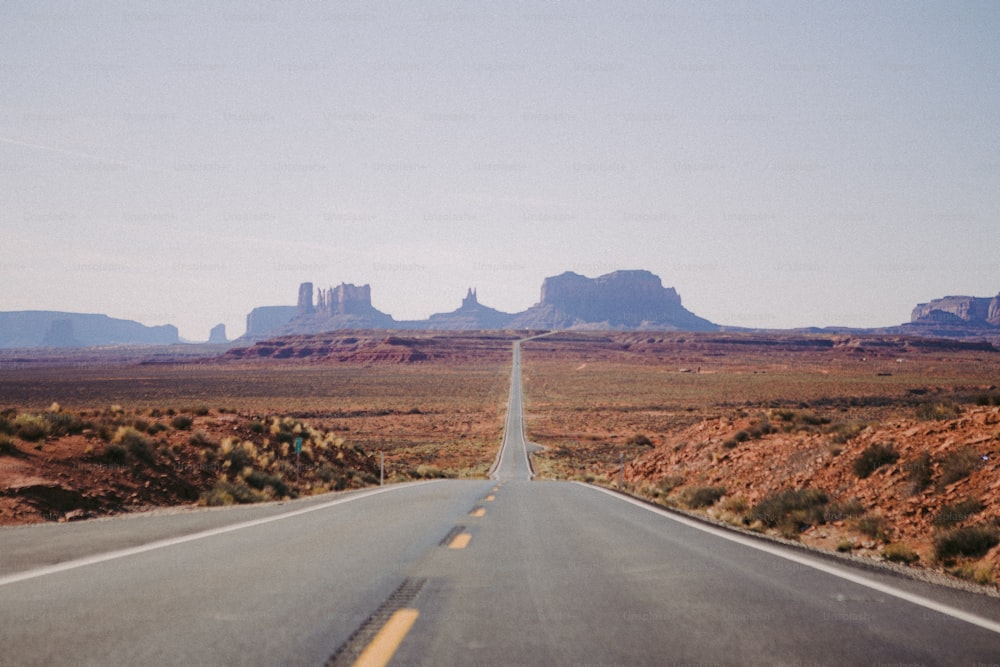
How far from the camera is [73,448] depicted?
16062 millimetres

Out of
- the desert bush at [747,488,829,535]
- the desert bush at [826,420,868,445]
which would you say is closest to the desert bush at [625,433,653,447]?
the desert bush at [826,420,868,445]

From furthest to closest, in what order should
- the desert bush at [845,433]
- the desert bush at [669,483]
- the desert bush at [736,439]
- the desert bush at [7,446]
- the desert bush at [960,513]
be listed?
the desert bush at [736,439]
the desert bush at [669,483]
the desert bush at [845,433]
the desert bush at [7,446]
the desert bush at [960,513]

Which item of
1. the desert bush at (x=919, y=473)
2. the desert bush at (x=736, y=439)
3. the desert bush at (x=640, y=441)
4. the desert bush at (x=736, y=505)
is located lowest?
the desert bush at (x=640, y=441)

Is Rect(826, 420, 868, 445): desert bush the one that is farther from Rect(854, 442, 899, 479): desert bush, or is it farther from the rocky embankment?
Rect(854, 442, 899, 479): desert bush

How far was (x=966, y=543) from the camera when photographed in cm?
813

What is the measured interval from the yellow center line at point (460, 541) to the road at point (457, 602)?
5 centimetres

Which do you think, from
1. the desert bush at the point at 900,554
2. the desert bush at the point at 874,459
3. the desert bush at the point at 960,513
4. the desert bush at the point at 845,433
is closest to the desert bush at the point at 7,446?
the desert bush at the point at 900,554

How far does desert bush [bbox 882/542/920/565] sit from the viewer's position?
336 inches

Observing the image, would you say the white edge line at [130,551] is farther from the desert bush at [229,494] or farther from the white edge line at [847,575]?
the white edge line at [847,575]

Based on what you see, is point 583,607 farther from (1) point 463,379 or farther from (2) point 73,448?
(1) point 463,379

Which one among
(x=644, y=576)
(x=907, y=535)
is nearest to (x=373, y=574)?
(x=644, y=576)

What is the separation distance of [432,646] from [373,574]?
91.2 inches

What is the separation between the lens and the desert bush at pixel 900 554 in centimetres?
854

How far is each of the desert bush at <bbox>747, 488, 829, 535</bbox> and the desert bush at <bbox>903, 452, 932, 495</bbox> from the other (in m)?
1.40
